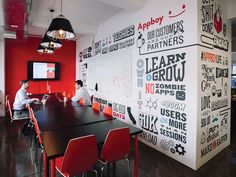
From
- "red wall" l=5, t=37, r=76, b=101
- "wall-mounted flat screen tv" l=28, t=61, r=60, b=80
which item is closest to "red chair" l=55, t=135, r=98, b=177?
"red wall" l=5, t=37, r=76, b=101

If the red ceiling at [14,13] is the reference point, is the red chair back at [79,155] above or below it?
below

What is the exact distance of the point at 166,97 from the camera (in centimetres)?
274

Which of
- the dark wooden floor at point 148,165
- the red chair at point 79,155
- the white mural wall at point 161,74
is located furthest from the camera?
the white mural wall at point 161,74

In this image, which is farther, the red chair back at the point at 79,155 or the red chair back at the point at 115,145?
the red chair back at the point at 115,145

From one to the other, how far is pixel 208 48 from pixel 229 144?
6.86 ft

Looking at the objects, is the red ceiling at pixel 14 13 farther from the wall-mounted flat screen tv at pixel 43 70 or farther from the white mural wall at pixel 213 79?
the white mural wall at pixel 213 79

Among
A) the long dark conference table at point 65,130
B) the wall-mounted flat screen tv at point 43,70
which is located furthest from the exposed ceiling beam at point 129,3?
the wall-mounted flat screen tv at point 43,70

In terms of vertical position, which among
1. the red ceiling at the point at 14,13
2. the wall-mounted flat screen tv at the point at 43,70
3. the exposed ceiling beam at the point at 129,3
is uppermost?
the exposed ceiling beam at the point at 129,3

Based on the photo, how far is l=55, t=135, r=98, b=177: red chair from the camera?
1439 millimetres

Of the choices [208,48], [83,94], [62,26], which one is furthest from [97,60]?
[208,48]

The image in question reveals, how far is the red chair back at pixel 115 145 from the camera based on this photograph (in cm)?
168

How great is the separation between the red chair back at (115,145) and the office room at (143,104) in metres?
0.01

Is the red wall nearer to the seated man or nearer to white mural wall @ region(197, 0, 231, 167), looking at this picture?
the seated man

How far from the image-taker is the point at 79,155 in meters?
1.51
